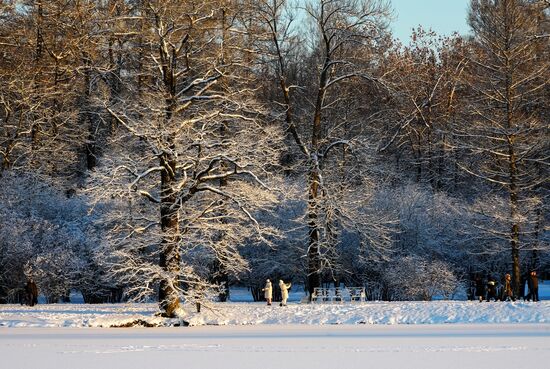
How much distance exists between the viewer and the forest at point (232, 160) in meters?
32.4

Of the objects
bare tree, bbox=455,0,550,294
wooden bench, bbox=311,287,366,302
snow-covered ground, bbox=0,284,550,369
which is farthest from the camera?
bare tree, bbox=455,0,550,294

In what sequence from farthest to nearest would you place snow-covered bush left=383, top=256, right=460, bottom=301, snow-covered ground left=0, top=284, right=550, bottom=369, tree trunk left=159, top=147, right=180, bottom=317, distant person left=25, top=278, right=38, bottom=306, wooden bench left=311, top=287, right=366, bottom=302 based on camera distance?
1. snow-covered bush left=383, top=256, right=460, bottom=301
2. wooden bench left=311, top=287, right=366, bottom=302
3. distant person left=25, top=278, right=38, bottom=306
4. tree trunk left=159, top=147, right=180, bottom=317
5. snow-covered ground left=0, top=284, right=550, bottom=369

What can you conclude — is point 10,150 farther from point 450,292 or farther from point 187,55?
point 450,292

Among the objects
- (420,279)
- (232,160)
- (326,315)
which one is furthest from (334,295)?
(232,160)

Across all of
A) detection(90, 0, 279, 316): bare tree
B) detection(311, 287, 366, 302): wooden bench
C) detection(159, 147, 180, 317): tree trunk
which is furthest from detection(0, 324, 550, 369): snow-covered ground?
detection(311, 287, 366, 302): wooden bench

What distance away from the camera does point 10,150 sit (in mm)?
44469

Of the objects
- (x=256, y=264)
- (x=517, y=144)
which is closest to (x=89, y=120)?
(x=256, y=264)

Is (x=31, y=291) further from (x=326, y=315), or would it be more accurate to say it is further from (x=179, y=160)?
(x=326, y=315)

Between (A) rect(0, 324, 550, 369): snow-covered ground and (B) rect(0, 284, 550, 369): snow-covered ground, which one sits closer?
(A) rect(0, 324, 550, 369): snow-covered ground

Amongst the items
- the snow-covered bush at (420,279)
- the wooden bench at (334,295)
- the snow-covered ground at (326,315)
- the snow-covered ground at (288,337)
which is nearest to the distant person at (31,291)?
the snow-covered ground at (288,337)

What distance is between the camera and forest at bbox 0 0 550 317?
1275 inches

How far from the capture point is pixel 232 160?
31.8m

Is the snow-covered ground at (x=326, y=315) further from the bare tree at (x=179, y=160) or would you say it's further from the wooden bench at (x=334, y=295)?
the wooden bench at (x=334, y=295)

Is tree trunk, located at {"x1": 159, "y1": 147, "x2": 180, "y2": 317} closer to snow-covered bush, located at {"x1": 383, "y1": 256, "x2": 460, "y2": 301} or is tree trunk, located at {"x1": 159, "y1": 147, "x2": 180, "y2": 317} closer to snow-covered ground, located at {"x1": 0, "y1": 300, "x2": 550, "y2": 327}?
snow-covered ground, located at {"x1": 0, "y1": 300, "x2": 550, "y2": 327}
